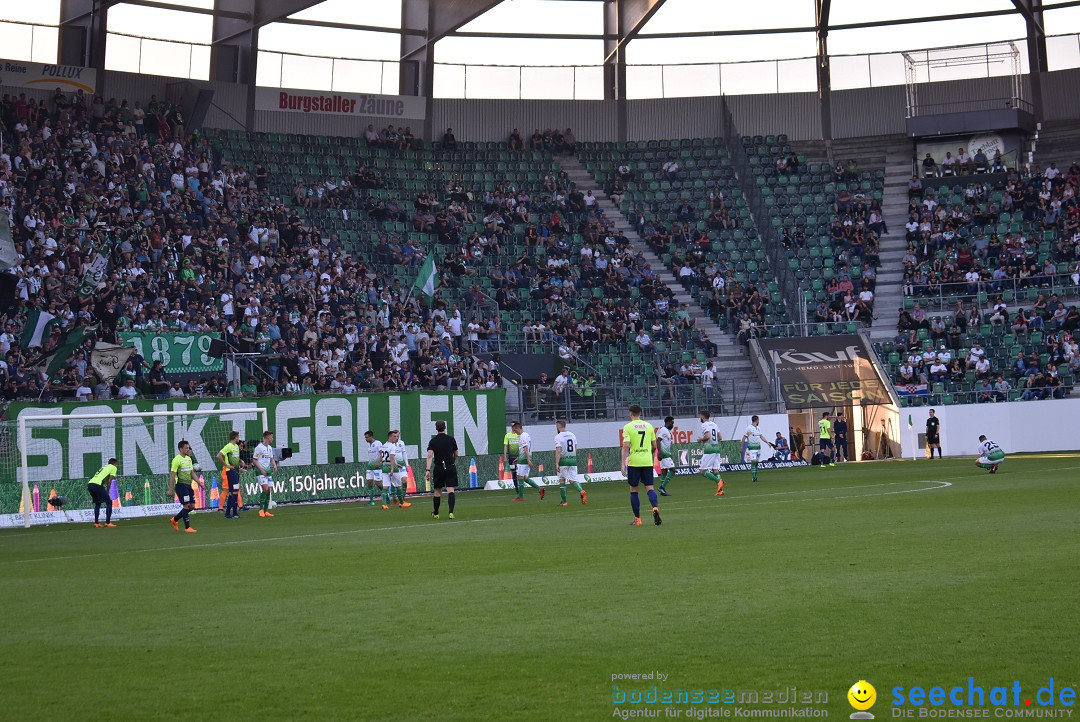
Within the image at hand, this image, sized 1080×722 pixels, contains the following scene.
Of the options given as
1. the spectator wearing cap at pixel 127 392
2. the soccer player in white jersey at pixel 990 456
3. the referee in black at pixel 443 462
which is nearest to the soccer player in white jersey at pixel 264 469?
the spectator wearing cap at pixel 127 392

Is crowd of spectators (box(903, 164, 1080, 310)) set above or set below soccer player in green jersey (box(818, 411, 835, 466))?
above

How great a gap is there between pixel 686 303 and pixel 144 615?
1702 inches

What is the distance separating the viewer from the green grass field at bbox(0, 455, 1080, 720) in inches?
323

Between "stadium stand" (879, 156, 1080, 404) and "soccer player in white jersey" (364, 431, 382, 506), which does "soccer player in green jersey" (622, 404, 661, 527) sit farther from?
"stadium stand" (879, 156, 1080, 404)

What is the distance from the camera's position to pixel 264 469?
3195cm

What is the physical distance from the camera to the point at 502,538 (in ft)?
66.1

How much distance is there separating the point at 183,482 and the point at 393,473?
783 centimetres

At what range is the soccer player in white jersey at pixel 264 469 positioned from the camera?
103ft

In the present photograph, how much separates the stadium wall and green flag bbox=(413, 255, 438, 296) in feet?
61.3

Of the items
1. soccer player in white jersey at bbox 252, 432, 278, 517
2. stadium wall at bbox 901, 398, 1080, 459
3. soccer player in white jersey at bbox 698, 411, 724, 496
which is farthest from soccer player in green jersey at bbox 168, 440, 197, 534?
stadium wall at bbox 901, 398, 1080, 459

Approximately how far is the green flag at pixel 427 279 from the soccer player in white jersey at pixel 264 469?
53.2 feet

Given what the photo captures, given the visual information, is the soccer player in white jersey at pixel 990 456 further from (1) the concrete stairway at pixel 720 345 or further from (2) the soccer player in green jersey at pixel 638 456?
(2) the soccer player in green jersey at pixel 638 456

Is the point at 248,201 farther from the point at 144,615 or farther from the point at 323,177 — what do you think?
the point at 144,615

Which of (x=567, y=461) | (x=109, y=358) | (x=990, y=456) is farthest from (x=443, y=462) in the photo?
(x=990, y=456)
